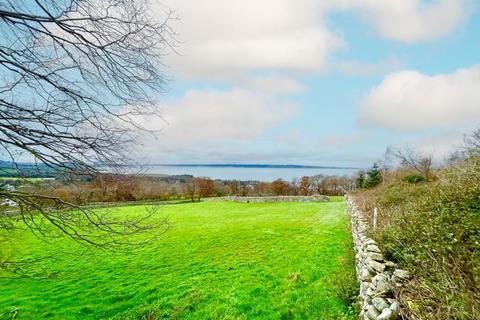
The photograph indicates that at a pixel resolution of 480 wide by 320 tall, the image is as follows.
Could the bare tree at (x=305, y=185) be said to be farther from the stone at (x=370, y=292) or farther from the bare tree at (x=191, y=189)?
the stone at (x=370, y=292)

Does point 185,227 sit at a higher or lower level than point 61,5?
lower

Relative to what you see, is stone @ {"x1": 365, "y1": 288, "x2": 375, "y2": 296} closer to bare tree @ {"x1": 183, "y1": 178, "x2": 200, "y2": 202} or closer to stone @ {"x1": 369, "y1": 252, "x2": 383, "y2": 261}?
stone @ {"x1": 369, "y1": 252, "x2": 383, "y2": 261}

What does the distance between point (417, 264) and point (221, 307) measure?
4.10m

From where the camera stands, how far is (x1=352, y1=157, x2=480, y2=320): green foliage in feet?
9.78

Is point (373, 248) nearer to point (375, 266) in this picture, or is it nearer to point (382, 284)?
point (375, 266)

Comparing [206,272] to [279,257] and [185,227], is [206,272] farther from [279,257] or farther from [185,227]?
[185,227]

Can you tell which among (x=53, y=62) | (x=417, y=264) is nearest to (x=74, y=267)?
(x=53, y=62)

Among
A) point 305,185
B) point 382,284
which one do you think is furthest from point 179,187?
point 382,284

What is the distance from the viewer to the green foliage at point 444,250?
2.98 metres

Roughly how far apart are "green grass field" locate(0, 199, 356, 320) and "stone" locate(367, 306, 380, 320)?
1232mm

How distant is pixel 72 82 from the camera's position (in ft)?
10.1

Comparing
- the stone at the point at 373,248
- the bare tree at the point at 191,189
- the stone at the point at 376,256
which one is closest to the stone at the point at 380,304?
the stone at the point at 376,256

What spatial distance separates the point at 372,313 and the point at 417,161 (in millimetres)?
26362

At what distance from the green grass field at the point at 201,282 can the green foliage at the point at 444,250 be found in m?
1.68
